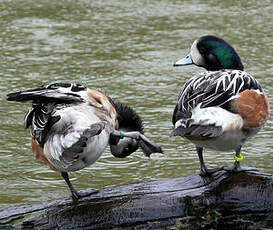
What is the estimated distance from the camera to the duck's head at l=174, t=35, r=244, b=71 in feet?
18.7

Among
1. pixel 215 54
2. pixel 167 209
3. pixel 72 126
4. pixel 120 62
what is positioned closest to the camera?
pixel 72 126

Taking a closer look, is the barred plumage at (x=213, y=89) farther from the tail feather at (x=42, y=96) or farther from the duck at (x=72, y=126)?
A: the tail feather at (x=42, y=96)

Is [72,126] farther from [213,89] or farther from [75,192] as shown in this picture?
[213,89]

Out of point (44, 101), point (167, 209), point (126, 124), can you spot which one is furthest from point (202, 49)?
point (44, 101)

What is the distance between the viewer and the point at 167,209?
16.1 ft

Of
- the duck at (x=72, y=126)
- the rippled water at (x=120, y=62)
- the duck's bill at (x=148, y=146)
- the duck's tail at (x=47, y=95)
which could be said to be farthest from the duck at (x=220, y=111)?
the rippled water at (x=120, y=62)

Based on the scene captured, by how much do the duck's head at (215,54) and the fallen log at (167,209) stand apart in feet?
3.57

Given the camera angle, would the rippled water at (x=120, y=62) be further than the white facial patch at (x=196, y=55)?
Yes

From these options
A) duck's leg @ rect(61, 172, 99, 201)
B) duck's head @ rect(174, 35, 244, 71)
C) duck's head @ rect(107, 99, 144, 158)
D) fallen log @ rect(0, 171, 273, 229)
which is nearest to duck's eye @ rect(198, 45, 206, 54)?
duck's head @ rect(174, 35, 244, 71)

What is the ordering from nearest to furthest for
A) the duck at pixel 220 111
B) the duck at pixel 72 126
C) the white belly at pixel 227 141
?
the duck at pixel 72 126 < the duck at pixel 220 111 < the white belly at pixel 227 141

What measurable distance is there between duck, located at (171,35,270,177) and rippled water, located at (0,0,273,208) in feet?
4.97

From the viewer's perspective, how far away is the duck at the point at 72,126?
14.9 feet

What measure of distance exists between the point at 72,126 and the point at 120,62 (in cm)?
520

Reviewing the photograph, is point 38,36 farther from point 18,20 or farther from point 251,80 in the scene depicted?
point 251,80
